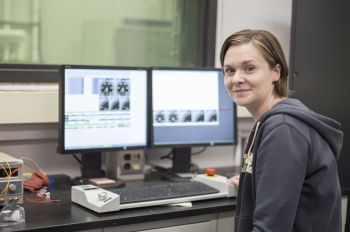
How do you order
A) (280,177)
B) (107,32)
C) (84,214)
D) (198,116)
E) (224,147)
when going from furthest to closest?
(224,147) < (107,32) < (198,116) < (84,214) < (280,177)

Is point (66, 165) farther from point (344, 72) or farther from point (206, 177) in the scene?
point (344, 72)

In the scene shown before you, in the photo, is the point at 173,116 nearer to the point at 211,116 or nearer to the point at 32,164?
the point at 211,116

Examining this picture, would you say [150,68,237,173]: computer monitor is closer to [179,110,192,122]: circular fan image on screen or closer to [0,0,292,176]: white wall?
→ [179,110,192,122]: circular fan image on screen

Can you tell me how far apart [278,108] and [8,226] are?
900 millimetres

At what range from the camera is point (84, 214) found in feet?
6.11

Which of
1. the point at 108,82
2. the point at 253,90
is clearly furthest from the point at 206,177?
the point at 253,90

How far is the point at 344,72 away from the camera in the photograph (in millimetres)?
2533

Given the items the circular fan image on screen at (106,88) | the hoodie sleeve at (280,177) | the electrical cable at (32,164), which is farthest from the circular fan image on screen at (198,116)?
the hoodie sleeve at (280,177)

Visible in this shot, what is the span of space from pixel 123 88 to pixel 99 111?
0.14 m

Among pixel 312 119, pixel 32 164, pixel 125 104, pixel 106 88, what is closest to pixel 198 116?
pixel 125 104

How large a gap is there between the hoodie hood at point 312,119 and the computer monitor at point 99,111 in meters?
0.95

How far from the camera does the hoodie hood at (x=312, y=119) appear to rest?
1435 mm

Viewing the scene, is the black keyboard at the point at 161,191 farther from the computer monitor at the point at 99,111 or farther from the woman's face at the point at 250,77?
the woman's face at the point at 250,77

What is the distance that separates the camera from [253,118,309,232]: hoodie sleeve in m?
1.38
